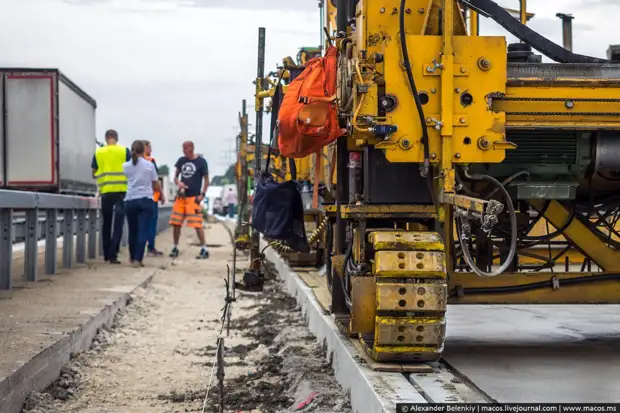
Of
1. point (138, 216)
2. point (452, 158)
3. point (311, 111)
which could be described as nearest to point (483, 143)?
point (452, 158)

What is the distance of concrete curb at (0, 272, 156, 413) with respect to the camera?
6.11 m

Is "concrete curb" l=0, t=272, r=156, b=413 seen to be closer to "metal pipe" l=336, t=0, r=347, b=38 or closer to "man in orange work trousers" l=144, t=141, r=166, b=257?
"metal pipe" l=336, t=0, r=347, b=38

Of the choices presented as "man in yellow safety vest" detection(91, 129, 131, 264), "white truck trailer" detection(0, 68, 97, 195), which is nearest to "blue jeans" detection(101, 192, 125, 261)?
"man in yellow safety vest" detection(91, 129, 131, 264)

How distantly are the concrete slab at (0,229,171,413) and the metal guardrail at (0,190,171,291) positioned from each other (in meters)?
0.24

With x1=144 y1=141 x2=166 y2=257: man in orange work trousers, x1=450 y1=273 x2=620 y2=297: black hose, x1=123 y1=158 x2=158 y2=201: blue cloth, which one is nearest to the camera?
x1=450 y1=273 x2=620 y2=297: black hose

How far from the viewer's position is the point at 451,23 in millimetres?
6273

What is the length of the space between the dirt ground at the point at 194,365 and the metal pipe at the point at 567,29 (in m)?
3.21

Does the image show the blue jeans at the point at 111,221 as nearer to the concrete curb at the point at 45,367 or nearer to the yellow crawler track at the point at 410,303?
the concrete curb at the point at 45,367

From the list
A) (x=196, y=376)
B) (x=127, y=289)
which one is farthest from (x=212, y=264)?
(x=196, y=376)

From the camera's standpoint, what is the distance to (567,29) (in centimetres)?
891

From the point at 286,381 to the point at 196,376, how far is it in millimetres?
879

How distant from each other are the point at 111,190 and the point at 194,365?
8.88m

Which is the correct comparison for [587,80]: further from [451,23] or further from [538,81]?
[451,23]

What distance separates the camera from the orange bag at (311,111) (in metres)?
7.18
